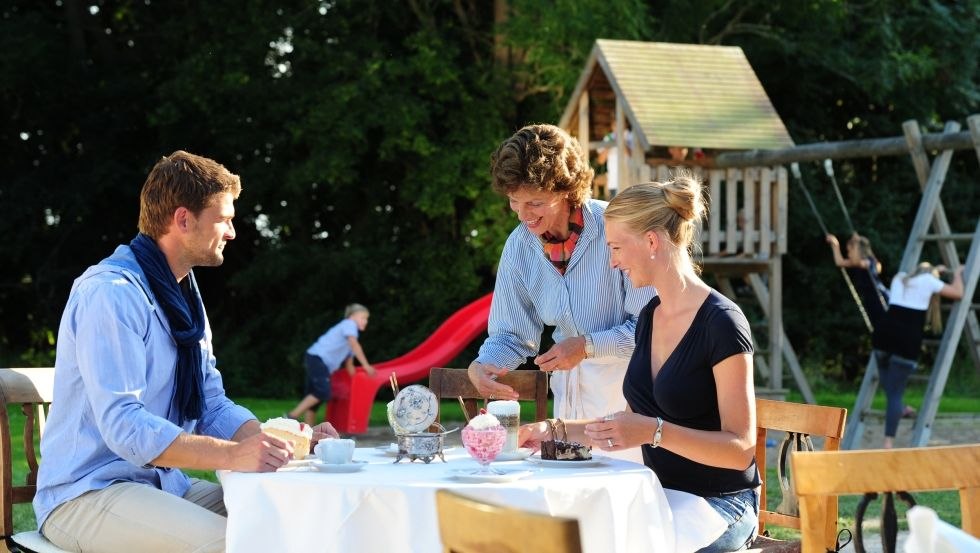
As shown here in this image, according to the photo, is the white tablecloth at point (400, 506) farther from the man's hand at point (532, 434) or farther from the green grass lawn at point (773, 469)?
the green grass lawn at point (773, 469)

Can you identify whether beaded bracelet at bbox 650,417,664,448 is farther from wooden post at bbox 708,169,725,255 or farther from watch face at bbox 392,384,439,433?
wooden post at bbox 708,169,725,255

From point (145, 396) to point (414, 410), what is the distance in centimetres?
76

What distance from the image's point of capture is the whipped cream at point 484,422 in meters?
3.57

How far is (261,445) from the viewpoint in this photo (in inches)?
137

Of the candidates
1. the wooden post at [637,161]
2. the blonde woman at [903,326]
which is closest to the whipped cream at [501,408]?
the blonde woman at [903,326]

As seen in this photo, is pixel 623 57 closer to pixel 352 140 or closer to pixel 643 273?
pixel 352 140

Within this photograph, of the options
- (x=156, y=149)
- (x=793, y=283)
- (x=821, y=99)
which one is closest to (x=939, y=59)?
(x=821, y=99)

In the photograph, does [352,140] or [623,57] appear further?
[352,140]

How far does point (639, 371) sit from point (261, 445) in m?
1.14

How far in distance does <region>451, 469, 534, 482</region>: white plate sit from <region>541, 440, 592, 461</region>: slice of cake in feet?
0.65

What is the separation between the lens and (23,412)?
4.37 metres

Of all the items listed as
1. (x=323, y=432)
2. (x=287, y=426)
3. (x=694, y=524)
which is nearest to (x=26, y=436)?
(x=323, y=432)

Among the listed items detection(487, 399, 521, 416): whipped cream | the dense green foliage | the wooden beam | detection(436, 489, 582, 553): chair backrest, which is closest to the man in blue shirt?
detection(487, 399, 521, 416): whipped cream

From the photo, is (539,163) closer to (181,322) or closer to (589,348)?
(589,348)
